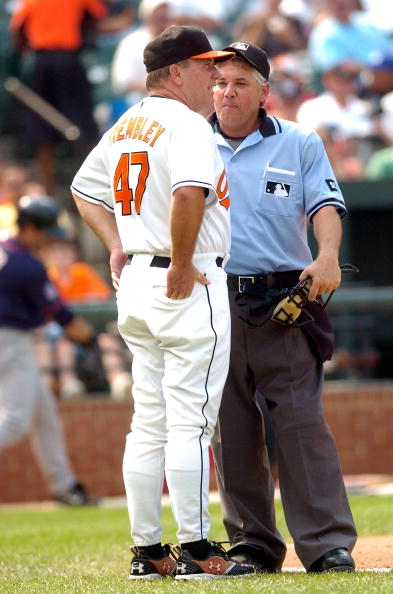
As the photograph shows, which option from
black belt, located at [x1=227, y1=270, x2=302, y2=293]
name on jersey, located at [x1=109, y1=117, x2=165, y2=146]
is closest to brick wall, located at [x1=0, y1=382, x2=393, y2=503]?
black belt, located at [x1=227, y1=270, x2=302, y2=293]

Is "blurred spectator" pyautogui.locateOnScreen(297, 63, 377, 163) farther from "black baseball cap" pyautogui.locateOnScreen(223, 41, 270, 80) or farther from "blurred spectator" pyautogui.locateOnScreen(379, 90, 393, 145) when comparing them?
"black baseball cap" pyautogui.locateOnScreen(223, 41, 270, 80)

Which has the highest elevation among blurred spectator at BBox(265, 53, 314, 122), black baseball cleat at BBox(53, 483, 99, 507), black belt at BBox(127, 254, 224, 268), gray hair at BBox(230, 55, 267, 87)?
blurred spectator at BBox(265, 53, 314, 122)

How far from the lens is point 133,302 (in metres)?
4.70

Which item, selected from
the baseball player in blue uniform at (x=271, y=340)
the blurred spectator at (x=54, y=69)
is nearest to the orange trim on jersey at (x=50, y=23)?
the blurred spectator at (x=54, y=69)

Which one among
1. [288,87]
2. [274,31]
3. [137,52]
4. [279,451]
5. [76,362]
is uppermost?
[274,31]

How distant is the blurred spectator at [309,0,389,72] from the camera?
13.4 meters

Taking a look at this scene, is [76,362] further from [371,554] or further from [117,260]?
[117,260]

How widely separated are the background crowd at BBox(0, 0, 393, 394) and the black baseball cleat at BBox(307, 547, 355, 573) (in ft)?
24.0

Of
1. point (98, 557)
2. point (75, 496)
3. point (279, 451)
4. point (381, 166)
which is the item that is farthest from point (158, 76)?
point (381, 166)

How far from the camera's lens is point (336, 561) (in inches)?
189

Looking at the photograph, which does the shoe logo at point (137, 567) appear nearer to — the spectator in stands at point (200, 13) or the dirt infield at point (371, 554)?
the dirt infield at point (371, 554)

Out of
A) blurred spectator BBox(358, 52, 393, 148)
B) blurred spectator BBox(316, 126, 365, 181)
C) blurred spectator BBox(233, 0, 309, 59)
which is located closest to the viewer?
blurred spectator BBox(316, 126, 365, 181)

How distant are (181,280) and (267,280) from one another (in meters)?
0.69

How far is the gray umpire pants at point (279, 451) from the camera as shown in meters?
4.93
